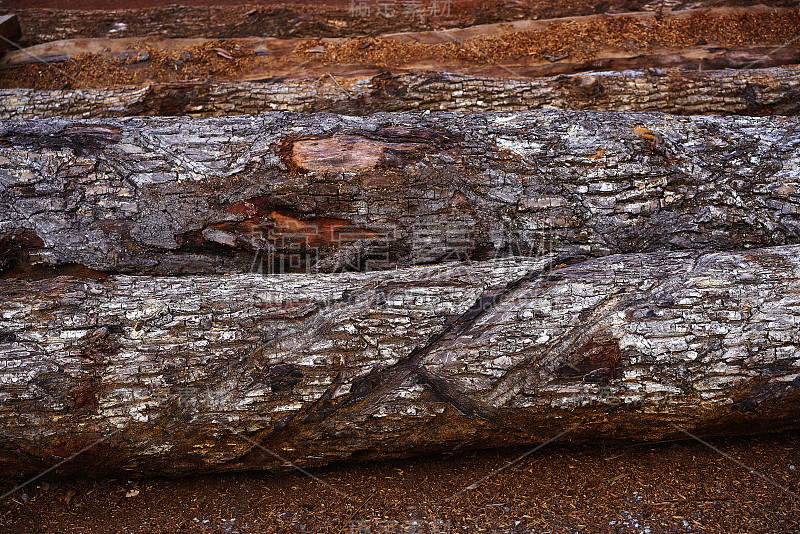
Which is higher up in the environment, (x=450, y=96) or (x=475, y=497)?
(x=450, y=96)

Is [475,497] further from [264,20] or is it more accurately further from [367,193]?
[264,20]

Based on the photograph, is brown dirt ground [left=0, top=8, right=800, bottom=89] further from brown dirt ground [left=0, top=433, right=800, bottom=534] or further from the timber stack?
brown dirt ground [left=0, top=433, right=800, bottom=534]

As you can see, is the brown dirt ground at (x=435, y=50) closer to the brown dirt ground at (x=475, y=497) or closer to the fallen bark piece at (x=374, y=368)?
the fallen bark piece at (x=374, y=368)

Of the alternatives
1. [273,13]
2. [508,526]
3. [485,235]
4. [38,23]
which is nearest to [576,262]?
[485,235]

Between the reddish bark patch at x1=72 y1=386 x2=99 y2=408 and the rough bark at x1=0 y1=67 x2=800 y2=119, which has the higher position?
the rough bark at x1=0 y1=67 x2=800 y2=119

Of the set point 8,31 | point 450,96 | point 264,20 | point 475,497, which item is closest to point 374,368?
point 475,497

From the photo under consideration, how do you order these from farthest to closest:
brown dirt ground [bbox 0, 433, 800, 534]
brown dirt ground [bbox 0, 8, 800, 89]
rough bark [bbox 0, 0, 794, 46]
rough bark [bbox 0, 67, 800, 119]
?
rough bark [bbox 0, 0, 794, 46] < brown dirt ground [bbox 0, 8, 800, 89] < rough bark [bbox 0, 67, 800, 119] < brown dirt ground [bbox 0, 433, 800, 534]

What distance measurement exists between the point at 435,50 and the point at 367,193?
7.92 feet

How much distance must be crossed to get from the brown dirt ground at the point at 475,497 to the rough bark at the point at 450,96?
2.35 meters

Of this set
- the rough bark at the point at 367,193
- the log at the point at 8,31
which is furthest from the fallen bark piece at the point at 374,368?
the log at the point at 8,31

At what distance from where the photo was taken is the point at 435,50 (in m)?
4.59

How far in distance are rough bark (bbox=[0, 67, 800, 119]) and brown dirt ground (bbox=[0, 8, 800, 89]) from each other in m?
0.64

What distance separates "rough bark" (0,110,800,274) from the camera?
8.86 ft

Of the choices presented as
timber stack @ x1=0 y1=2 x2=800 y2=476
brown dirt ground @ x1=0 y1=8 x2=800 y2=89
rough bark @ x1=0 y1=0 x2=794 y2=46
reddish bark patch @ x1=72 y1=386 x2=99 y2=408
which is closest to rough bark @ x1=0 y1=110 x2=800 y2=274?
timber stack @ x1=0 y1=2 x2=800 y2=476
